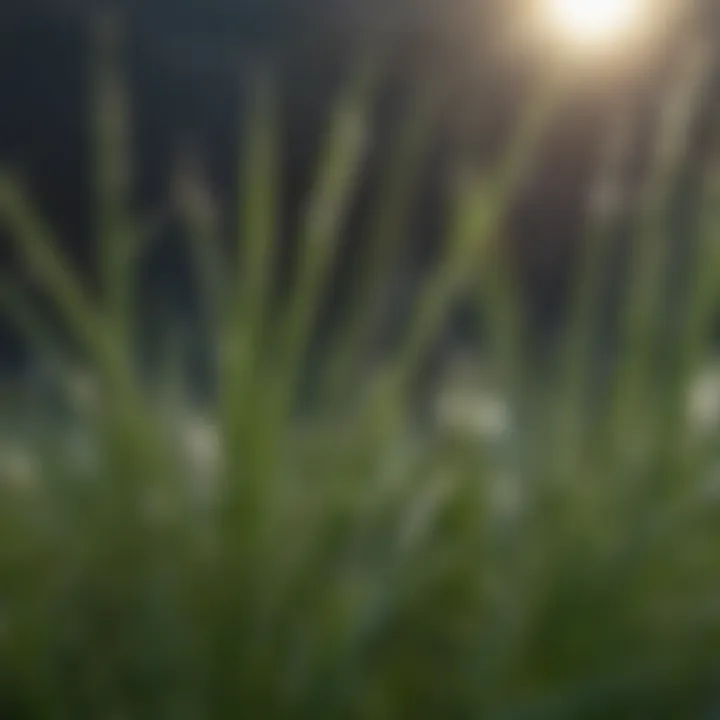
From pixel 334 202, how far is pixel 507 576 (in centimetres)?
15

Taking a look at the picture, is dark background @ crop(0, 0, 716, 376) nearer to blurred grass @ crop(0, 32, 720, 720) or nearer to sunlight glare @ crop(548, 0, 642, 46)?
sunlight glare @ crop(548, 0, 642, 46)

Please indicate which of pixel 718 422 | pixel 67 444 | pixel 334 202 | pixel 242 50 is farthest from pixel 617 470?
pixel 242 50

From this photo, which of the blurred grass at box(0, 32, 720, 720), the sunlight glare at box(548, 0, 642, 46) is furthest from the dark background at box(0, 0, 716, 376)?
the blurred grass at box(0, 32, 720, 720)

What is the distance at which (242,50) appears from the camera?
3.02 meters

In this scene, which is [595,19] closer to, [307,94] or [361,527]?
[307,94]

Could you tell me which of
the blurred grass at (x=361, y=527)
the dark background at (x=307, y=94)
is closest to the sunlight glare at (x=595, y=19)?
the dark background at (x=307, y=94)

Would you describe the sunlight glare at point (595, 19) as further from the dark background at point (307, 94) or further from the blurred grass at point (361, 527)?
the blurred grass at point (361, 527)

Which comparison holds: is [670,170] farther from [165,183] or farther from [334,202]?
[165,183]

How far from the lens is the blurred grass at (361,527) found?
0.61 meters

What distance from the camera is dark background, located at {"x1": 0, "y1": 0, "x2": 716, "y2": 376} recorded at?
291 centimetres

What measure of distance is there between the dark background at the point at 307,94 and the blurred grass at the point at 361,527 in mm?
2149

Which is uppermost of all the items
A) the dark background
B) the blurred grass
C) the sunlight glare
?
the dark background

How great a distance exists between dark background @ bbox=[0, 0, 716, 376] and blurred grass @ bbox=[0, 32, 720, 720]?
7.05 feet

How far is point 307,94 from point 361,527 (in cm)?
246
